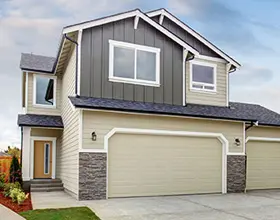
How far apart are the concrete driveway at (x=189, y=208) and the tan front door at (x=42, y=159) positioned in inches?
262

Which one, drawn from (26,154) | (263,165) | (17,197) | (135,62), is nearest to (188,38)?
(135,62)

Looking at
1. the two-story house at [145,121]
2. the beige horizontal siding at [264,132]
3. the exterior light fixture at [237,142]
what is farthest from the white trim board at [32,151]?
the beige horizontal siding at [264,132]

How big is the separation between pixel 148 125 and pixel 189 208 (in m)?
3.97

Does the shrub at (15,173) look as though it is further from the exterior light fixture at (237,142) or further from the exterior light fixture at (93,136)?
the exterior light fixture at (237,142)

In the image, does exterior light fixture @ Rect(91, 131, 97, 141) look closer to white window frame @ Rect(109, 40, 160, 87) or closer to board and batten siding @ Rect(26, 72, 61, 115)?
white window frame @ Rect(109, 40, 160, 87)

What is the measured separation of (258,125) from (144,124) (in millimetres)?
6530

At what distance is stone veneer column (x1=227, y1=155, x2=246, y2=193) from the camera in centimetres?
1439

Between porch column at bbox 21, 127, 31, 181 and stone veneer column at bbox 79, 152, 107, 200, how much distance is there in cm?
551

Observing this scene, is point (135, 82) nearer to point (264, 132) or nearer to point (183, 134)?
point (183, 134)

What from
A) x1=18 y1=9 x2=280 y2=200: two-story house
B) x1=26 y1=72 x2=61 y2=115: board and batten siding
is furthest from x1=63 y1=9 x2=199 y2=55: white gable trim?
x1=26 y1=72 x2=61 y2=115: board and batten siding

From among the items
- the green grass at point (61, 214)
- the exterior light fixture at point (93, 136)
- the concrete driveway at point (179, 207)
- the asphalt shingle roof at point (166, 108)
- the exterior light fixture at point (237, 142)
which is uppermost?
the asphalt shingle roof at point (166, 108)

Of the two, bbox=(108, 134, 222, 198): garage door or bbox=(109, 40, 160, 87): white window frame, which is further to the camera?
bbox=(109, 40, 160, 87): white window frame

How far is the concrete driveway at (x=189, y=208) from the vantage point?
889 centimetres

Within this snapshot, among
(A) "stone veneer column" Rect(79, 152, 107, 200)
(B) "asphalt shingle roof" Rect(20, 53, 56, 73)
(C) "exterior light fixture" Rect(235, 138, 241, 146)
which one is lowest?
(A) "stone veneer column" Rect(79, 152, 107, 200)
